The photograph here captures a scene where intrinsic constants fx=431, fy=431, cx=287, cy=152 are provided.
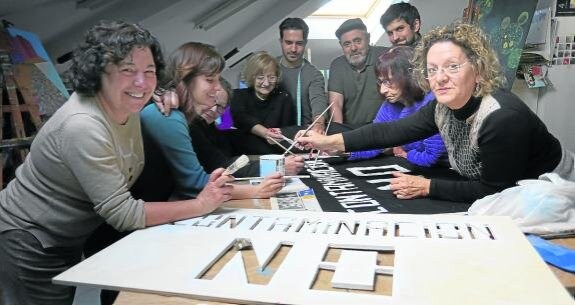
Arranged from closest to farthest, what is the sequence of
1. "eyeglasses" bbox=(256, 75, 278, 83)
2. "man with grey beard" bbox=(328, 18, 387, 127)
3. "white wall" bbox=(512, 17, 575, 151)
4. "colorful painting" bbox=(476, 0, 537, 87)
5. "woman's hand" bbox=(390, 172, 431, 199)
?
1. "woman's hand" bbox=(390, 172, 431, 199)
2. "eyeglasses" bbox=(256, 75, 278, 83)
3. "man with grey beard" bbox=(328, 18, 387, 127)
4. "colorful painting" bbox=(476, 0, 537, 87)
5. "white wall" bbox=(512, 17, 575, 151)

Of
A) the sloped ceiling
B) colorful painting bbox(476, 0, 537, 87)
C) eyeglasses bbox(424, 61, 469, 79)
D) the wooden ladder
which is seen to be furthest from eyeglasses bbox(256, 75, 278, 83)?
colorful painting bbox(476, 0, 537, 87)

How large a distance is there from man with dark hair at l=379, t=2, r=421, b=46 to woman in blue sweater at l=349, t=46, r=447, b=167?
0.59 m

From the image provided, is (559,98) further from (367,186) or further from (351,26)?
(367,186)

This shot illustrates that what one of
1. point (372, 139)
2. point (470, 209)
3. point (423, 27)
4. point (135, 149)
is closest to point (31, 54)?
point (135, 149)

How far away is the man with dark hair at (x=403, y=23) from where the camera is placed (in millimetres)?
2445

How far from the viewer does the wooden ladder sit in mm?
2400

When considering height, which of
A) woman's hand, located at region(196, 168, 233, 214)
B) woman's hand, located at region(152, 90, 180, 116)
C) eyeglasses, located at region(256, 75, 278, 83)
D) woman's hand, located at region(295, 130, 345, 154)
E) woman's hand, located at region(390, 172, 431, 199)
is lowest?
woman's hand, located at region(390, 172, 431, 199)

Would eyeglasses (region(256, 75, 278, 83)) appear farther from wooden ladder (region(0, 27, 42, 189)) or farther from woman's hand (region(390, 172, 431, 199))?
wooden ladder (region(0, 27, 42, 189))

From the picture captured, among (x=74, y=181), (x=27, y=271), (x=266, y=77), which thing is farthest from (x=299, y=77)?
(x=27, y=271)

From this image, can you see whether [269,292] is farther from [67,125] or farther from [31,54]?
[31,54]

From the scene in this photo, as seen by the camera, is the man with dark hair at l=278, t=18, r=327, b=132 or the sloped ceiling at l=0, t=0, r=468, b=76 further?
the man with dark hair at l=278, t=18, r=327, b=132

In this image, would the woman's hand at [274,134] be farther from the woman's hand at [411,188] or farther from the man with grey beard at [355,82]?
the woman's hand at [411,188]

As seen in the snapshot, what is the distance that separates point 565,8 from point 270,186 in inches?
119

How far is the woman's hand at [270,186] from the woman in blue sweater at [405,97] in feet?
2.24
